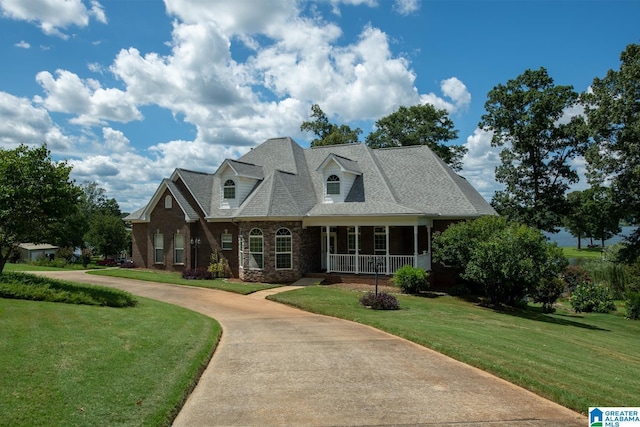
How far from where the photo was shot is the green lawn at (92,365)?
19.0ft

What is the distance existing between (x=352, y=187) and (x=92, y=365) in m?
19.9

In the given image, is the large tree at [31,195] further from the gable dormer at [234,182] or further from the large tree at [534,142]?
the large tree at [534,142]

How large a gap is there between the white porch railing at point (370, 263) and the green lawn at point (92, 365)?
12.6 m

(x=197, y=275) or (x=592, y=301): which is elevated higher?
(x=197, y=275)

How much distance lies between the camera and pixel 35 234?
15.2m

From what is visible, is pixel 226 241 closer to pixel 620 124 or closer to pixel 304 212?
pixel 304 212

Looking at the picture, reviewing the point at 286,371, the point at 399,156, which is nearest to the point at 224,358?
the point at 286,371

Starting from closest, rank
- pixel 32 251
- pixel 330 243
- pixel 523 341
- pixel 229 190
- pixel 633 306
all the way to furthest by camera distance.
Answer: pixel 523 341, pixel 633 306, pixel 330 243, pixel 229 190, pixel 32 251

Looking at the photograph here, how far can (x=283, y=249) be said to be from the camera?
78.6ft

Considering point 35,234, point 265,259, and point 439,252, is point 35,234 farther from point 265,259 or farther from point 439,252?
point 439,252

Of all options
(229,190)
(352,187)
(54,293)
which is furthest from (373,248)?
(54,293)

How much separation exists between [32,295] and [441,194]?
65.6 ft

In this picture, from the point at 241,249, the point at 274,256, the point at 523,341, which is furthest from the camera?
the point at 241,249

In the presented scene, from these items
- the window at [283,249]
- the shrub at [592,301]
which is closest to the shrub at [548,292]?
the shrub at [592,301]
